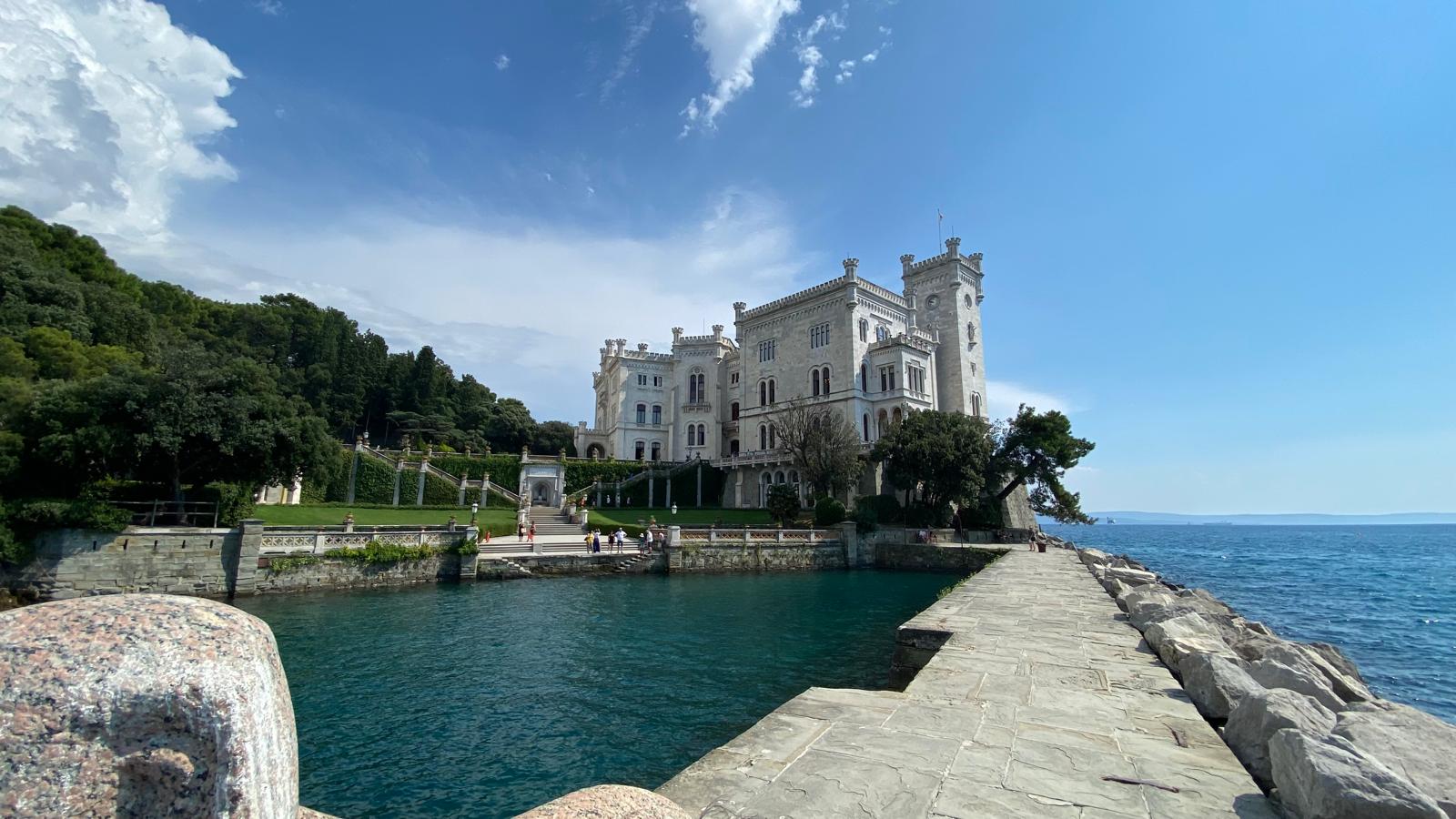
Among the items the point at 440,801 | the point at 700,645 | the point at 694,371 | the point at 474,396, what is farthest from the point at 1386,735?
the point at 474,396

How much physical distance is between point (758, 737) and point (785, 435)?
109ft

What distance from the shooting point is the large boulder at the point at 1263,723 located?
15.2 feet

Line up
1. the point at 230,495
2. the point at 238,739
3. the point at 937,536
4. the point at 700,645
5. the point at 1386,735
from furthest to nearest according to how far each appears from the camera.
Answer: the point at 937,536 → the point at 230,495 → the point at 700,645 → the point at 1386,735 → the point at 238,739

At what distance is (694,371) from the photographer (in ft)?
181

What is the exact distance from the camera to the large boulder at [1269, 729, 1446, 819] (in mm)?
3303

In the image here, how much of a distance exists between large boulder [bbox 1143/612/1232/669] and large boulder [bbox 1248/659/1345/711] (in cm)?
43

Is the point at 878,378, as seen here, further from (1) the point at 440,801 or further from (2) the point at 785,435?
(1) the point at 440,801

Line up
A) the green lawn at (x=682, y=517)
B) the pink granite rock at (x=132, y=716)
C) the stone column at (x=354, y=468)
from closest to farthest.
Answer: the pink granite rock at (x=132, y=716) < the green lawn at (x=682, y=517) < the stone column at (x=354, y=468)

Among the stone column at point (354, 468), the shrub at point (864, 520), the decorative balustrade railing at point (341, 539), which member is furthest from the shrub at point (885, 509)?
the stone column at point (354, 468)

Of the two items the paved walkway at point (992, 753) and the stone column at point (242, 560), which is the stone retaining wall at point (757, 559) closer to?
the stone column at point (242, 560)

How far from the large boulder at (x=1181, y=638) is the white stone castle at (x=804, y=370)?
2955cm

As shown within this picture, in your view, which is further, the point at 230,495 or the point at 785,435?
the point at 785,435

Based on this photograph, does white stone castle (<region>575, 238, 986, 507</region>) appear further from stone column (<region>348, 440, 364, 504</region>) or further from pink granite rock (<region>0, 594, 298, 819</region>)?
pink granite rock (<region>0, 594, 298, 819</region>)

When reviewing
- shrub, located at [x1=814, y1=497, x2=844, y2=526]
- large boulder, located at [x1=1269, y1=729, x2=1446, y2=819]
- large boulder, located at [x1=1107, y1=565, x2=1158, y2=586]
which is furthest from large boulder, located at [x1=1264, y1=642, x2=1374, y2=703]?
shrub, located at [x1=814, y1=497, x2=844, y2=526]
